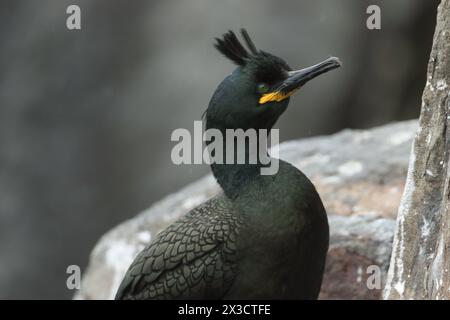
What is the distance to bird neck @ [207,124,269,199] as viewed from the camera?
464 cm

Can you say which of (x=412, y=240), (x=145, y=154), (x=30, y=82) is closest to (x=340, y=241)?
(x=412, y=240)

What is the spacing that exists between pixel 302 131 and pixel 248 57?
630 cm

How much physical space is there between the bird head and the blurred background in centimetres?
595

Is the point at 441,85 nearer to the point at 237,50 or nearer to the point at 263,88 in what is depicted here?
the point at 263,88

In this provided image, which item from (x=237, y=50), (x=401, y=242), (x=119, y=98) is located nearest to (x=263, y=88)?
(x=237, y=50)

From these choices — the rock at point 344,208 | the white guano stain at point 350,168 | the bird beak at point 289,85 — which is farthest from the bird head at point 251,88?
the white guano stain at point 350,168

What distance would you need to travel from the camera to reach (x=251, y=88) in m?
4.61

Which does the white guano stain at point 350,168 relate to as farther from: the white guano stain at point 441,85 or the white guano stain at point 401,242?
the white guano stain at point 441,85

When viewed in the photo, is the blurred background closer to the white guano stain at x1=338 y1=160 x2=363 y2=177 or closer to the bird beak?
the white guano stain at x1=338 y1=160 x2=363 y2=177

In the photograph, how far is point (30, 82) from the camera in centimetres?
1128

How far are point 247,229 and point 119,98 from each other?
6919 mm

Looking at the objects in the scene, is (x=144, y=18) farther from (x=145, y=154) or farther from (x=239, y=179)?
(x=239, y=179)

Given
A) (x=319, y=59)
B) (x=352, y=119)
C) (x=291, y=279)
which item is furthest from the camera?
(x=352, y=119)
